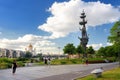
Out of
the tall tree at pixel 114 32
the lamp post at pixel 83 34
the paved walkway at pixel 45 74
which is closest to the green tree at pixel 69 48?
the lamp post at pixel 83 34

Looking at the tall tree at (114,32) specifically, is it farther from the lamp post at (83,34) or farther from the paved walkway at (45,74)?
the lamp post at (83,34)

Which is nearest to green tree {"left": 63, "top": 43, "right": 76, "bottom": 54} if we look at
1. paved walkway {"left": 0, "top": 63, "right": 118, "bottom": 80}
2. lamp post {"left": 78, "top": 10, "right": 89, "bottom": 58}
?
lamp post {"left": 78, "top": 10, "right": 89, "bottom": 58}

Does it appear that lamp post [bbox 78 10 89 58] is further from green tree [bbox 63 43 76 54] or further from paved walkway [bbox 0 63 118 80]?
paved walkway [bbox 0 63 118 80]

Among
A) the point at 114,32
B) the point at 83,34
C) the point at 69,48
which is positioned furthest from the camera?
the point at 83,34

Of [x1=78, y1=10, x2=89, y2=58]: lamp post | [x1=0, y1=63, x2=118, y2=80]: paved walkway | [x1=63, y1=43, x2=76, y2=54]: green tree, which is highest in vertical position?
[x1=78, y1=10, x2=89, y2=58]: lamp post

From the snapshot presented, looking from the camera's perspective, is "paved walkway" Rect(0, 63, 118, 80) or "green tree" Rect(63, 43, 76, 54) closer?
"paved walkway" Rect(0, 63, 118, 80)

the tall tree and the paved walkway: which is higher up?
the tall tree

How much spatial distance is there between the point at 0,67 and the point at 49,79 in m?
21.7

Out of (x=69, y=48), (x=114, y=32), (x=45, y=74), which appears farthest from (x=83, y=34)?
(x=45, y=74)

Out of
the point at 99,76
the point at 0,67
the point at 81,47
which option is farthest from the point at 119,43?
the point at 81,47

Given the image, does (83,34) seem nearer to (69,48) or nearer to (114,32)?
(69,48)

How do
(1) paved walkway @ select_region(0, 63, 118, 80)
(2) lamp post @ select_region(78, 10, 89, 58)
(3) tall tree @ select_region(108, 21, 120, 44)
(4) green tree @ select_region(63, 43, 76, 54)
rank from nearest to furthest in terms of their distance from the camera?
(1) paved walkway @ select_region(0, 63, 118, 80)
(3) tall tree @ select_region(108, 21, 120, 44)
(4) green tree @ select_region(63, 43, 76, 54)
(2) lamp post @ select_region(78, 10, 89, 58)

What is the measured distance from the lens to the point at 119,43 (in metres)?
53.0

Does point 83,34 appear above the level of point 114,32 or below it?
above
